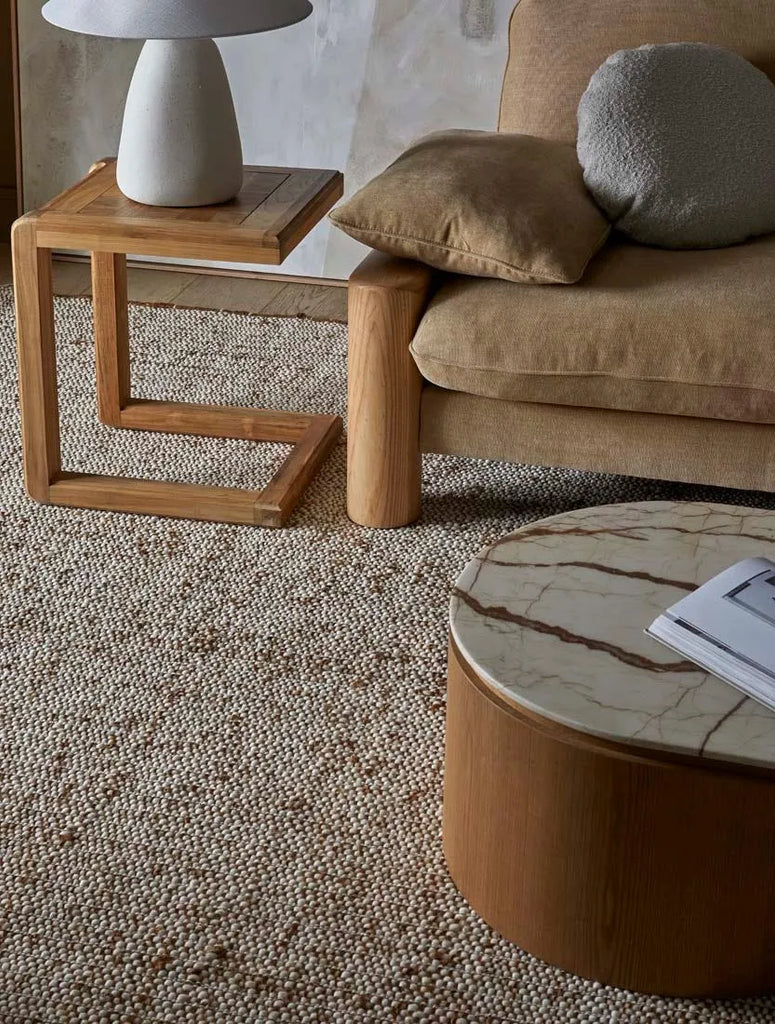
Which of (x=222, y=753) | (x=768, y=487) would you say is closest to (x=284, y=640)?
(x=222, y=753)

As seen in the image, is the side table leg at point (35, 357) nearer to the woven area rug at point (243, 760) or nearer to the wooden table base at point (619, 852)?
the woven area rug at point (243, 760)

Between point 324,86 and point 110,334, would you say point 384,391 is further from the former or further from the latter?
point 324,86

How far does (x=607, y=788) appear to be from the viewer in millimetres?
1294

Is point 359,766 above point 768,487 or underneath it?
underneath

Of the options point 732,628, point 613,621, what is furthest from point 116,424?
point 732,628

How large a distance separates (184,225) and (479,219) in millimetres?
491

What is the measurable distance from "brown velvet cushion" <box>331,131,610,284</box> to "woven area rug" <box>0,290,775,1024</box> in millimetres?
486

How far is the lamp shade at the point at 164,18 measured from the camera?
2020 millimetres

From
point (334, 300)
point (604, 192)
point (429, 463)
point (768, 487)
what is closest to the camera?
point (768, 487)

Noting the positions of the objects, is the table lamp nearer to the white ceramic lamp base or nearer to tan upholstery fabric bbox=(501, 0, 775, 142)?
the white ceramic lamp base

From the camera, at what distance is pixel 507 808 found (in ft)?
4.52

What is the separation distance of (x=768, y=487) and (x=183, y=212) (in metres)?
1.10

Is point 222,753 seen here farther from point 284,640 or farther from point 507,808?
point 507,808

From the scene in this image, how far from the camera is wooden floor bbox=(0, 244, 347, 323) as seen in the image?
3471mm
